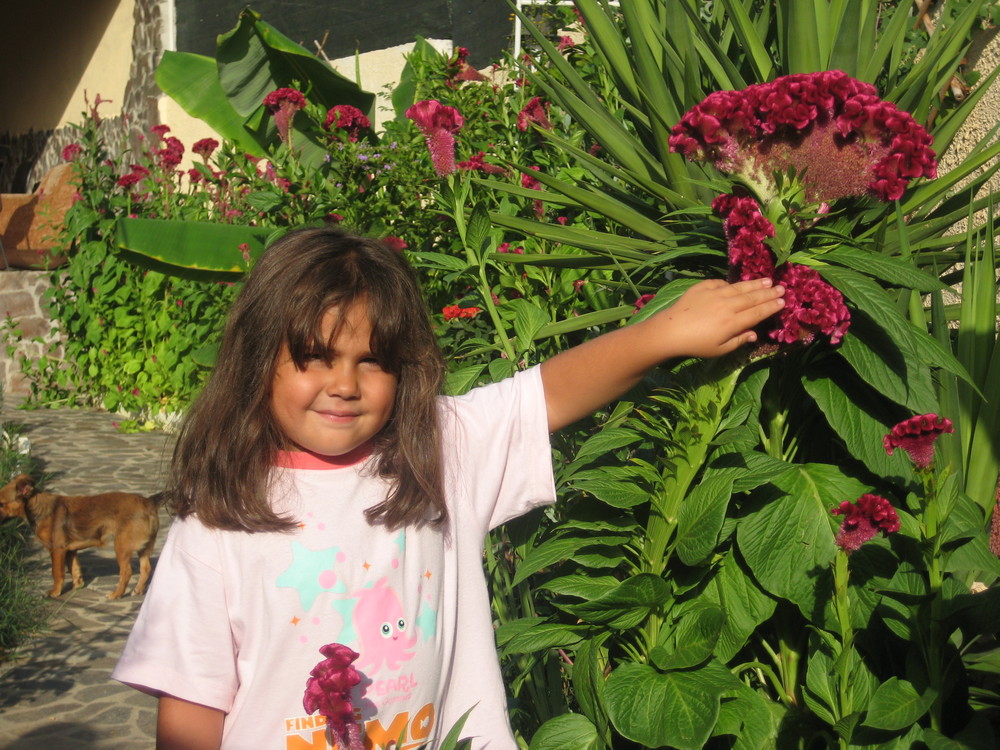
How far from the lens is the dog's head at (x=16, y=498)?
464 centimetres

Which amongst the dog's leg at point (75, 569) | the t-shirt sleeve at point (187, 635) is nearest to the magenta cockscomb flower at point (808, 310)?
the t-shirt sleeve at point (187, 635)

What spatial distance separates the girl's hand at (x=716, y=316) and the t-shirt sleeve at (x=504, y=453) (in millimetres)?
376

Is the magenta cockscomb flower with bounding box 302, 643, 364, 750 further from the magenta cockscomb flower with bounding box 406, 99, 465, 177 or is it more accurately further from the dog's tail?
the magenta cockscomb flower with bounding box 406, 99, 465, 177

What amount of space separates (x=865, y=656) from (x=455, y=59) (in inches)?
152

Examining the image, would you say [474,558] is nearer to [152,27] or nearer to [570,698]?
[570,698]

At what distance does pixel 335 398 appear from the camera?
164 cm

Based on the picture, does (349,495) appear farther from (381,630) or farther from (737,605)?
(737,605)

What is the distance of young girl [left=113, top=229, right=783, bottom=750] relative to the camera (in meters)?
1.58

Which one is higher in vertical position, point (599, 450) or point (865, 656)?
point (599, 450)

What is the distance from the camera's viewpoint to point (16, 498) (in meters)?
4.67

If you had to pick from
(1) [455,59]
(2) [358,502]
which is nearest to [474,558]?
(2) [358,502]

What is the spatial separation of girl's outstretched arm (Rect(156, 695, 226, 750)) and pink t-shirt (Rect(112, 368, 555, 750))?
1.3 inches

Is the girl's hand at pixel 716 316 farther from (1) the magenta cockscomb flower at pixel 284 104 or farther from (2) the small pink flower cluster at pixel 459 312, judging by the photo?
(1) the magenta cockscomb flower at pixel 284 104

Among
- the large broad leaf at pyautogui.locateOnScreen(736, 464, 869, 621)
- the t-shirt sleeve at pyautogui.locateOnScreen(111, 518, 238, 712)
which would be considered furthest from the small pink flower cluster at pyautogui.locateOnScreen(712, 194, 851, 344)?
the t-shirt sleeve at pyautogui.locateOnScreen(111, 518, 238, 712)
